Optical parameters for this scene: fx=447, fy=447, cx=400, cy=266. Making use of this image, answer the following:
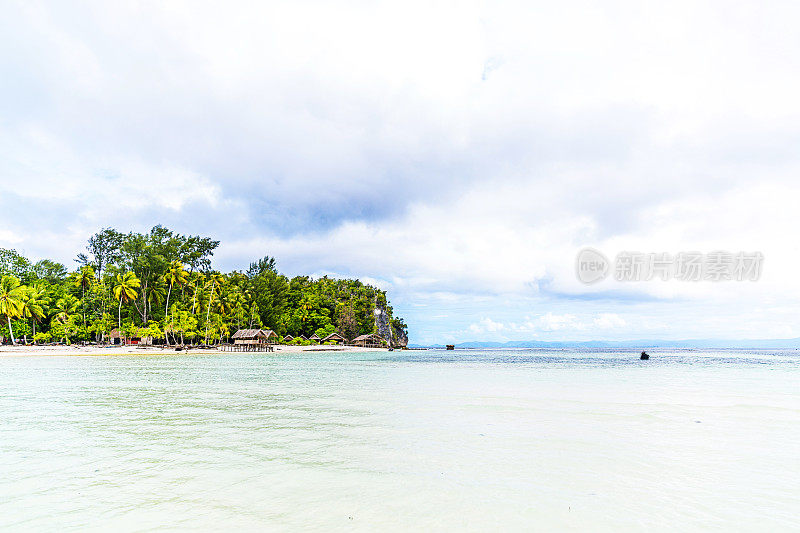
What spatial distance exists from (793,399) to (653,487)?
16.3 metres

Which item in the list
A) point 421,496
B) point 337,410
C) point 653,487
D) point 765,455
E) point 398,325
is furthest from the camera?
point 398,325

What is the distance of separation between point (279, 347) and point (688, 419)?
81554 millimetres

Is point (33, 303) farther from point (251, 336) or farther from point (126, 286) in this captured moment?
point (251, 336)

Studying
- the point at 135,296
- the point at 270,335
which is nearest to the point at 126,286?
the point at 135,296

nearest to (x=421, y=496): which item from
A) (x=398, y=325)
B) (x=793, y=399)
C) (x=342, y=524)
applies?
(x=342, y=524)

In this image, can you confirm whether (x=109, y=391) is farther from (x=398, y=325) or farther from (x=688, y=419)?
(x=398, y=325)

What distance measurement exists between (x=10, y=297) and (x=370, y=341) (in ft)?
237

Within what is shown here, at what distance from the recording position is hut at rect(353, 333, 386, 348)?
349 feet

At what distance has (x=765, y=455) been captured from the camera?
8.70 m

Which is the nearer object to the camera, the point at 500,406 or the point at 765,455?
the point at 765,455

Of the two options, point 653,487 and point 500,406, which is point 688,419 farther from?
point 653,487

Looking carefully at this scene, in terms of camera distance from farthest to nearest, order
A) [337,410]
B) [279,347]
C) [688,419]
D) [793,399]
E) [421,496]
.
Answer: [279,347], [793,399], [337,410], [688,419], [421,496]

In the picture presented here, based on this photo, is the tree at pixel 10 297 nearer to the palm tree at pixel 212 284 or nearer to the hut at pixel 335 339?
the palm tree at pixel 212 284

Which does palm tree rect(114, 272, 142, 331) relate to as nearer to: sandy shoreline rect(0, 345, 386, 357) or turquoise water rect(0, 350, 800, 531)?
sandy shoreline rect(0, 345, 386, 357)
